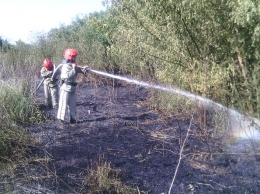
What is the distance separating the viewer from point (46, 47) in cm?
1441

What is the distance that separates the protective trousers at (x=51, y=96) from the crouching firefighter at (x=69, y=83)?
1.07 m

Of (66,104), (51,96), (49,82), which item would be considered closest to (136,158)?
(66,104)

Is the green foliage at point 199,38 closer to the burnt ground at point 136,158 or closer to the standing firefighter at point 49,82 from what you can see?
the burnt ground at point 136,158

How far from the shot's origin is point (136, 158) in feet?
17.2

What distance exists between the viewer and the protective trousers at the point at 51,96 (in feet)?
26.2

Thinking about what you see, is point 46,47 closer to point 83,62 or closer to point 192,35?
point 83,62

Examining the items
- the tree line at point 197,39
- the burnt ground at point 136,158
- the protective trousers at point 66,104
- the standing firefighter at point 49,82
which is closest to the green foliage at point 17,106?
the burnt ground at point 136,158

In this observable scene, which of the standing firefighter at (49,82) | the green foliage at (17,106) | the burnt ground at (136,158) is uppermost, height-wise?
the standing firefighter at (49,82)

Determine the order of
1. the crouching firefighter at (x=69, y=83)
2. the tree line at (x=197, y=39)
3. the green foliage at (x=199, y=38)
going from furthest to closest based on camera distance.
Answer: the crouching firefighter at (x=69, y=83)
the green foliage at (x=199, y=38)
the tree line at (x=197, y=39)

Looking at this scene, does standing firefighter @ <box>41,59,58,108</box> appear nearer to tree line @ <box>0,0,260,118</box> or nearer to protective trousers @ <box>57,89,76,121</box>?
protective trousers @ <box>57,89,76,121</box>

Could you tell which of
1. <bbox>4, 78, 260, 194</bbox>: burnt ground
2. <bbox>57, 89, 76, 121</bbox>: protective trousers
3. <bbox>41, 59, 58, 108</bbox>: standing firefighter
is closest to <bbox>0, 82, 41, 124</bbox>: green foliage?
<bbox>4, 78, 260, 194</bbox>: burnt ground

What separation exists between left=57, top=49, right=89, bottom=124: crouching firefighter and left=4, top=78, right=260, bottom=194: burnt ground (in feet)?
0.83

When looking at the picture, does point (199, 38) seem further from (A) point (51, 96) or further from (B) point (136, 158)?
(A) point (51, 96)

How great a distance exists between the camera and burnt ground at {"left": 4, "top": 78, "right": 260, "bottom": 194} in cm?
441
